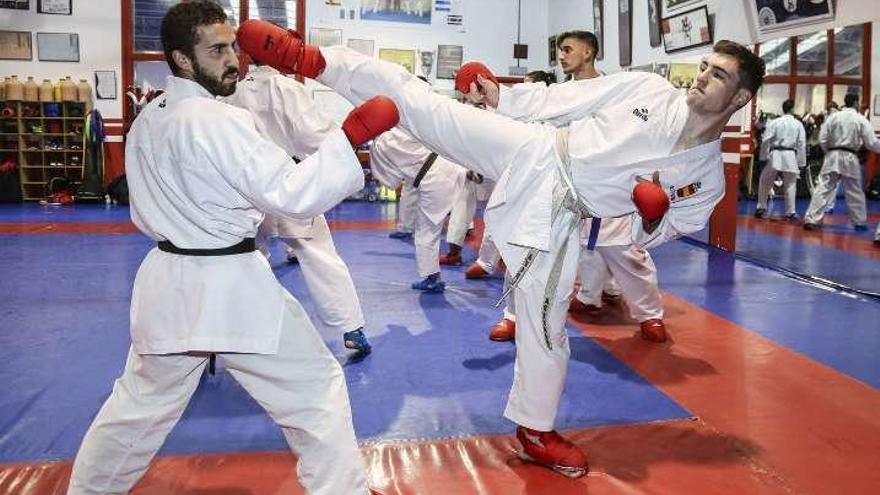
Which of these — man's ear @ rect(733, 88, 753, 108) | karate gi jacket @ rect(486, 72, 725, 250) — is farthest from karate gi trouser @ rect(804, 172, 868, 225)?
karate gi jacket @ rect(486, 72, 725, 250)

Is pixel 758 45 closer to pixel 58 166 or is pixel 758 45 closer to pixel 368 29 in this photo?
pixel 368 29

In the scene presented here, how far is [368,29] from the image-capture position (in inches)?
464

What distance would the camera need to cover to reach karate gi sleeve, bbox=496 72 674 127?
256cm

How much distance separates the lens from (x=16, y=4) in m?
10.4

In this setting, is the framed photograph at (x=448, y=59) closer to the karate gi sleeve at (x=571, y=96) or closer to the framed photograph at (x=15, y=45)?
the framed photograph at (x=15, y=45)

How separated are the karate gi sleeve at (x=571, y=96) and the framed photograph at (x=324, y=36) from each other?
31.2 feet

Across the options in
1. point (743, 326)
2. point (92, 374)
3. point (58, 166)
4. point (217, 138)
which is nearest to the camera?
point (217, 138)

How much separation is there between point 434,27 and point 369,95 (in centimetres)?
1019

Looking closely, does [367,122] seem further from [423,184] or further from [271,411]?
[423,184]

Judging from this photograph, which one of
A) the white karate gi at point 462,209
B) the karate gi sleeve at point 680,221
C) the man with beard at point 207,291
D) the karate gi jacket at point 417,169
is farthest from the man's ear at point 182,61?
the white karate gi at point 462,209

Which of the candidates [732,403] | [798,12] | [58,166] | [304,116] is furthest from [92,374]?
[58,166]

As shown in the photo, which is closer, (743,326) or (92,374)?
(92,374)

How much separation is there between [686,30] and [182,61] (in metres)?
7.12

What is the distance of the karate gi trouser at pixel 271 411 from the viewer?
5.98ft
